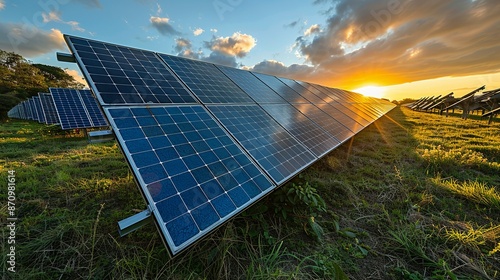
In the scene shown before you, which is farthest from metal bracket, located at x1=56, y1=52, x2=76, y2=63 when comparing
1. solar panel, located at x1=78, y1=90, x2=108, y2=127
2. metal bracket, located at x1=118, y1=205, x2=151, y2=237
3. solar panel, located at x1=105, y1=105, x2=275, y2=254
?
Result: solar panel, located at x1=78, y1=90, x2=108, y2=127

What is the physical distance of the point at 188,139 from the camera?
→ 3.44 meters

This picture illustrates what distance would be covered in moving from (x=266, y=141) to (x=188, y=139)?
190cm

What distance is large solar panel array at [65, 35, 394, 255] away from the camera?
2.43 metres

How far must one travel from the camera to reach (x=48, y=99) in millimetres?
22062

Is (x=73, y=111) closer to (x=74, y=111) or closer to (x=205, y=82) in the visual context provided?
(x=74, y=111)

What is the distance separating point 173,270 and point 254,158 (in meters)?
2.20

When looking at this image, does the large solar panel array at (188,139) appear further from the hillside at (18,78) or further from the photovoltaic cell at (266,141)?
the hillside at (18,78)

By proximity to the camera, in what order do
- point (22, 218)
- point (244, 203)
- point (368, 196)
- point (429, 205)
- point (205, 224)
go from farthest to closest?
point (368, 196), point (429, 205), point (22, 218), point (244, 203), point (205, 224)

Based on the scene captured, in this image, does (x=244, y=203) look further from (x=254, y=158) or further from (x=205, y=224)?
(x=254, y=158)

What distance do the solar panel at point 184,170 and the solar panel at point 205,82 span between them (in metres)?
1.67

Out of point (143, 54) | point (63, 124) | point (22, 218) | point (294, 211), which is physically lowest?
point (294, 211)

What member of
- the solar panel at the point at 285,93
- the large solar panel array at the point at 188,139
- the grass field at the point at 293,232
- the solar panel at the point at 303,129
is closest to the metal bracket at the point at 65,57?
the large solar panel array at the point at 188,139

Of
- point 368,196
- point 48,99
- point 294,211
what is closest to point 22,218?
point 294,211

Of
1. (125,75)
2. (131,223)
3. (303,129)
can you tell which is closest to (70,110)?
(125,75)
